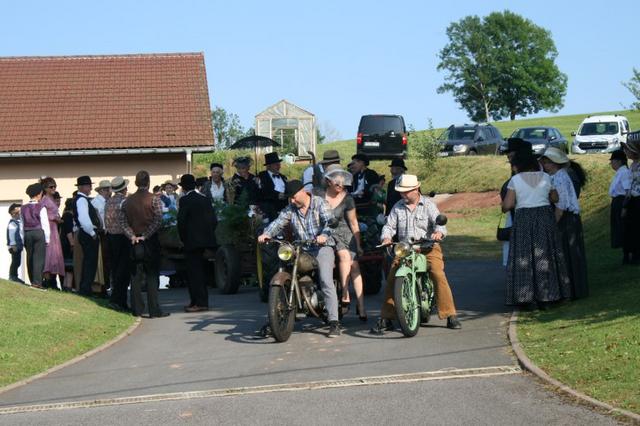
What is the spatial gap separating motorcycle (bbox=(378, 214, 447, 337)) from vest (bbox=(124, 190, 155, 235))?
4.46 metres

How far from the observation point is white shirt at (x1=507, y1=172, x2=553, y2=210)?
45.0 ft

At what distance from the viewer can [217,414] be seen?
8828 millimetres

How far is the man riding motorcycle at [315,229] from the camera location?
12773 millimetres

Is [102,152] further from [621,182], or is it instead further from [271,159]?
[621,182]

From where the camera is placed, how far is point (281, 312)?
12.4 meters

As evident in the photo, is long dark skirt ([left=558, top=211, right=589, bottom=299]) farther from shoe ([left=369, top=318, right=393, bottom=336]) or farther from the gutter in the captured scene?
the gutter

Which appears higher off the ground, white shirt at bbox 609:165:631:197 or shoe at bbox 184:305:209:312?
white shirt at bbox 609:165:631:197

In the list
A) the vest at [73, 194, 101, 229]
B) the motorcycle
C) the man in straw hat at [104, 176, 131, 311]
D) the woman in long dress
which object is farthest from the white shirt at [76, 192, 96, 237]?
the motorcycle

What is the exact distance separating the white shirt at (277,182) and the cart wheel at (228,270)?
141 centimetres

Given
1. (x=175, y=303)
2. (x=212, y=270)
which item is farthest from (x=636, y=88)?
(x=175, y=303)

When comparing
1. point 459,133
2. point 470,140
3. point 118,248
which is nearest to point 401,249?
point 118,248

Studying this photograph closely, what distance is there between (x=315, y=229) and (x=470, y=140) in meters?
35.5

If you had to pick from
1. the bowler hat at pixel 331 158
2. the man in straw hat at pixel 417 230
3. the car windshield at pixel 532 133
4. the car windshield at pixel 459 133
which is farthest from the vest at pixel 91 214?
the car windshield at pixel 459 133

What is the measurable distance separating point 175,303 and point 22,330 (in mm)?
4489
